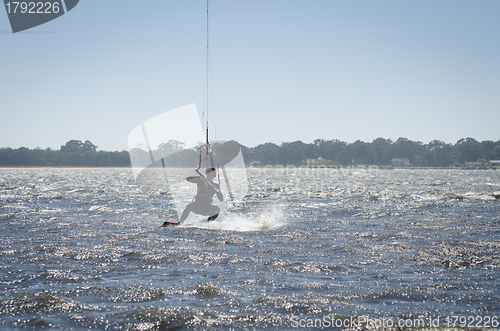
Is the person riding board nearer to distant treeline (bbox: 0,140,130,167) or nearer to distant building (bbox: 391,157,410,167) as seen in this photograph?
distant treeline (bbox: 0,140,130,167)

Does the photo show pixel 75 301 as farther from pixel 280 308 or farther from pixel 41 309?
pixel 280 308

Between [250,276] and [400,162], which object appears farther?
[400,162]

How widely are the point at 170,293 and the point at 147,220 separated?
1001cm

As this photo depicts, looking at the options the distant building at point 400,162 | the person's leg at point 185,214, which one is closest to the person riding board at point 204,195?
the person's leg at point 185,214

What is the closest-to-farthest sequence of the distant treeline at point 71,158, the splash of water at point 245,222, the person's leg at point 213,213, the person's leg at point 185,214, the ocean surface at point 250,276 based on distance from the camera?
the ocean surface at point 250,276, the splash of water at point 245,222, the person's leg at point 185,214, the person's leg at point 213,213, the distant treeline at point 71,158

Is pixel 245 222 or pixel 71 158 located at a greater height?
pixel 71 158

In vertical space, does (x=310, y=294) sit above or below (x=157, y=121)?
below

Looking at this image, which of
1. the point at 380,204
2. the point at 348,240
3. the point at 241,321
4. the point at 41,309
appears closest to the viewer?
the point at 241,321

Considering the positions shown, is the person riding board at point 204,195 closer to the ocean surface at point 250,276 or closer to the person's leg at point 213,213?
the person's leg at point 213,213

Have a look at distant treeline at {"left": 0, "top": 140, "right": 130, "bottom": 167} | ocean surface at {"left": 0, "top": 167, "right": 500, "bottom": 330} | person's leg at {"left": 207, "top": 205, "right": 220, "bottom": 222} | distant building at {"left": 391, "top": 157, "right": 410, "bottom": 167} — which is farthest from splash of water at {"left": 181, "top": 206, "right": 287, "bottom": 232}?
distant building at {"left": 391, "top": 157, "right": 410, "bottom": 167}

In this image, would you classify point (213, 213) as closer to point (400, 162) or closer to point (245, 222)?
point (245, 222)

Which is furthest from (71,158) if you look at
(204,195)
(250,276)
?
(250,276)

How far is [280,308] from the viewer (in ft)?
18.9

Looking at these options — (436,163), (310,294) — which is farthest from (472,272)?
(436,163)
